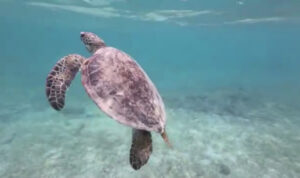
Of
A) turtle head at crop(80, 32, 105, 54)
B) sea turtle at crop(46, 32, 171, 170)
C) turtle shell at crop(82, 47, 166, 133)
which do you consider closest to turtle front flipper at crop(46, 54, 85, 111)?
sea turtle at crop(46, 32, 171, 170)

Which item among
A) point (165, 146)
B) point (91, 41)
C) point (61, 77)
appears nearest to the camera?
point (61, 77)

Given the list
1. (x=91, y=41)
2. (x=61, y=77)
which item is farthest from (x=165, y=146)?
(x=61, y=77)

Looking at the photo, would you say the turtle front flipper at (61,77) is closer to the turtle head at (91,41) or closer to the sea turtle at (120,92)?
the sea turtle at (120,92)

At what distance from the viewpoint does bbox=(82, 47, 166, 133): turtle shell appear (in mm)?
3631

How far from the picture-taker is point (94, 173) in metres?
7.30

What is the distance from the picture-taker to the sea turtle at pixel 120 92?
365 cm

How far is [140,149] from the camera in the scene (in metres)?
3.84

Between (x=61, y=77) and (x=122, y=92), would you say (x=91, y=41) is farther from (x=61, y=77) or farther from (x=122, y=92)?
(x=122, y=92)

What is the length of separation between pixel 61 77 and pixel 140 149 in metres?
1.84

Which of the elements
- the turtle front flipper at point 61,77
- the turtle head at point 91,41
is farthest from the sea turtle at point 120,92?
the turtle head at point 91,41

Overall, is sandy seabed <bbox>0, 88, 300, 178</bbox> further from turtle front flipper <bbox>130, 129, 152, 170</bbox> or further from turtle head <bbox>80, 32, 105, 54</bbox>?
turtle head <bbox>80, 32, 105, 54</bbox>

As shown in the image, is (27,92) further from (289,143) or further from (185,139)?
(289,143)

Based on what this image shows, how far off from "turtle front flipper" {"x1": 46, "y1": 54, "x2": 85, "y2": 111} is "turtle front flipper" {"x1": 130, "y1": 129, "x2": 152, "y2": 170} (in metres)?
1.39

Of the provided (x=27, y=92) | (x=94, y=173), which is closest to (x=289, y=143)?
(x=94, y=173)
